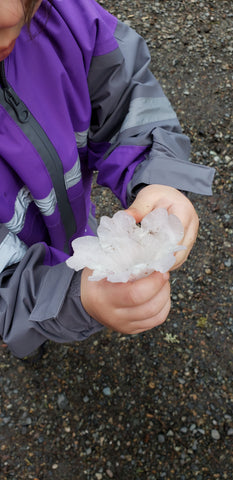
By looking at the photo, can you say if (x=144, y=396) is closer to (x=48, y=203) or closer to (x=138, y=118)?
(x=48, y=203)

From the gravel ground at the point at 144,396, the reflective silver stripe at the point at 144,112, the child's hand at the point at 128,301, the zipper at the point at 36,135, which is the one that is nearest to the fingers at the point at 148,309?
the child's hand at the point at 128,301

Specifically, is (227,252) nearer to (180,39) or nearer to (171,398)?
(171,398)

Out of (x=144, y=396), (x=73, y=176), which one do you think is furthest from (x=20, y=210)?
(x=144, y=396)

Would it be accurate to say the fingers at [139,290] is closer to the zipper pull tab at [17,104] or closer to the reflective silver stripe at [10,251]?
the reflective silver stripe at [10,251]

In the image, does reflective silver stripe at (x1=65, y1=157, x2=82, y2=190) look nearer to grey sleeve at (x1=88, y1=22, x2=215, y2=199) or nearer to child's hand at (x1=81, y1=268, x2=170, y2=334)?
grey sleeve at (x1=88, y1=22, x2=215, y2=199)

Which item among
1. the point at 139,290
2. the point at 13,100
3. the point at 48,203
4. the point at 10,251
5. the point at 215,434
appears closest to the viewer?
the point at 139,290

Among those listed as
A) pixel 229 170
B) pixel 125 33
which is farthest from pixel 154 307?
pixel 229 170
